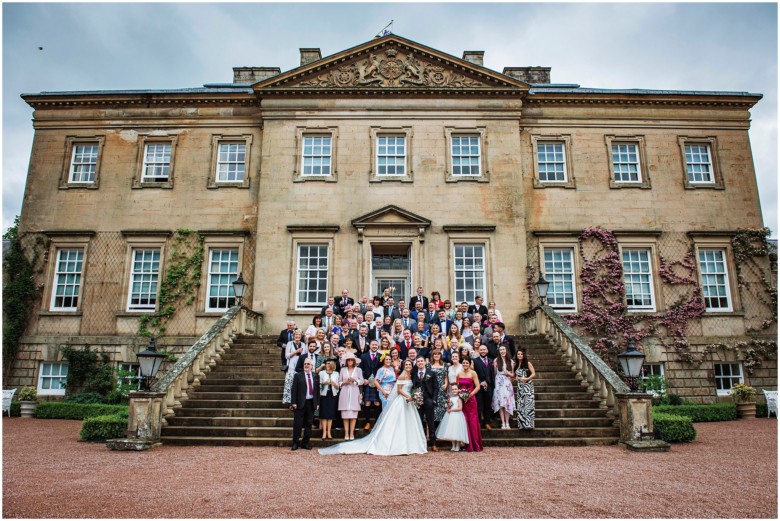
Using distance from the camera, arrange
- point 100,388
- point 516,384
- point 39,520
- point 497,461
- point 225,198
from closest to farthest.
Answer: point 39,520, point 497,461, point 516,384, point 100,388, point 225,198

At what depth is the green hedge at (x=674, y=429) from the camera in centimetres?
1112

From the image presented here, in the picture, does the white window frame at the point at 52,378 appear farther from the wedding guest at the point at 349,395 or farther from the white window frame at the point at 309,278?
the wedding guest at the point at 349,395

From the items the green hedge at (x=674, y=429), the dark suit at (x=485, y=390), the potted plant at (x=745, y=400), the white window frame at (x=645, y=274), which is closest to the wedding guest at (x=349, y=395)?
the dark suit at (x=485, y=390)

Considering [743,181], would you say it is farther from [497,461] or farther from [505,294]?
[497,461]

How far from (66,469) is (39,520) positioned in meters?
3.04

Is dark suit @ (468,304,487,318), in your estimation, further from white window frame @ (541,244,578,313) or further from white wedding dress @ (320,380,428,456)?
white window frame @ (541,244,578,313)

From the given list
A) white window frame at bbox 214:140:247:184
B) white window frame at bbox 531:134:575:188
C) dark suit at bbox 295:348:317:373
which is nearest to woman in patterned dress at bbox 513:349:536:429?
dark suit at bbox 295:348:317:373

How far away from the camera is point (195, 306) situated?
61.6 feet

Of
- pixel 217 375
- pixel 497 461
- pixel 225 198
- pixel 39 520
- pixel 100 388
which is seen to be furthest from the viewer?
pixel 225 198

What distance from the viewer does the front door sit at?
19109 mm

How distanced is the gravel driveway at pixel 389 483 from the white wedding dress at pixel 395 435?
1.24 feet

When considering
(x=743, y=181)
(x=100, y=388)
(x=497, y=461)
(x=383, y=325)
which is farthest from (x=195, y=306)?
(x=743, y=181)

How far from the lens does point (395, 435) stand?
9.77m

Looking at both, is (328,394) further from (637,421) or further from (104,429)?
(637,421)
